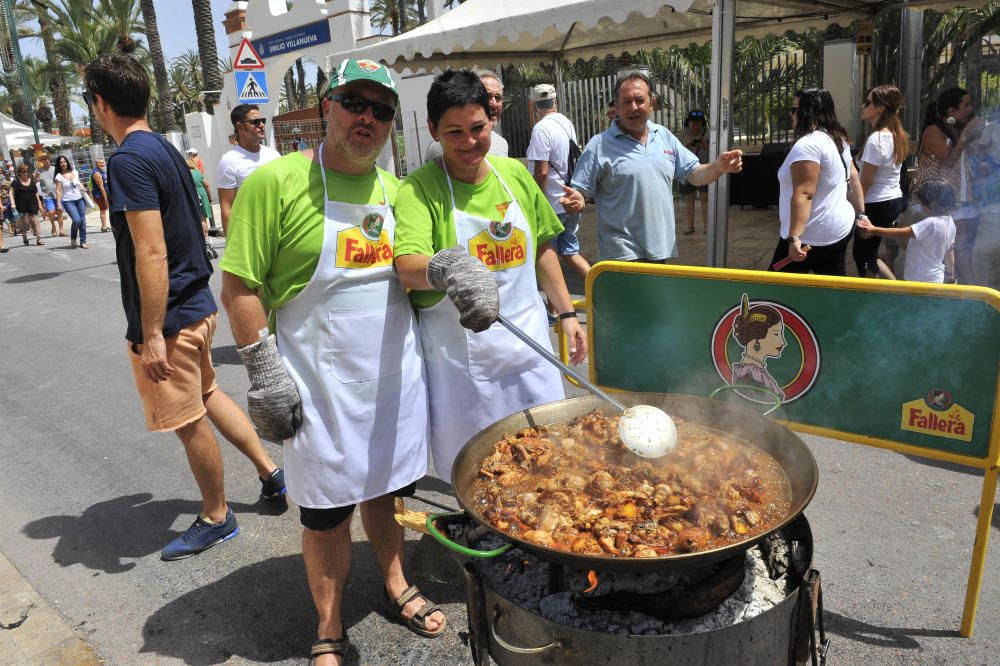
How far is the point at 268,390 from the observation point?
2377 millimetres

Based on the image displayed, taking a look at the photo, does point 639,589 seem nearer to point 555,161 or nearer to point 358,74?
point 358,74

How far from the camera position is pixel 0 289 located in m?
11.2

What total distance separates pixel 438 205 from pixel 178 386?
155 cm

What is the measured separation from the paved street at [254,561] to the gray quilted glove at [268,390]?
108 cm

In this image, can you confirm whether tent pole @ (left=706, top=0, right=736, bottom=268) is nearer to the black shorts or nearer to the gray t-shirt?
the black shorts

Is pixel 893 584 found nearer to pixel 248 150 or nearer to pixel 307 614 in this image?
pixel 307 614

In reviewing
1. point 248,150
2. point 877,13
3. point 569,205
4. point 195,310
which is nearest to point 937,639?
point 569,205

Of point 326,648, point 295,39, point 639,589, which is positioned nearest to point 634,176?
point 639,589

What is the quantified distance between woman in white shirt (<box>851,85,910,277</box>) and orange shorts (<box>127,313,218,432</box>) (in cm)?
495

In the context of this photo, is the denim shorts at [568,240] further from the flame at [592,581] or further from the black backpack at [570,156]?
the flame at [592,581]

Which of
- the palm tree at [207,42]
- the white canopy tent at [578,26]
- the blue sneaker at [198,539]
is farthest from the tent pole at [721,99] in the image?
the palm tree at [207,42]

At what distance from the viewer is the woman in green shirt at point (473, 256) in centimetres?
257

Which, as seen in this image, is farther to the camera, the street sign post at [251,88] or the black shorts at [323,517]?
the street sign post at [251,88]

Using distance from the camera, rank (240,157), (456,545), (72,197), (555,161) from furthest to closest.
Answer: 1. (72,197)
2. (555,161)
3. (240,157)
4. (456,545)
